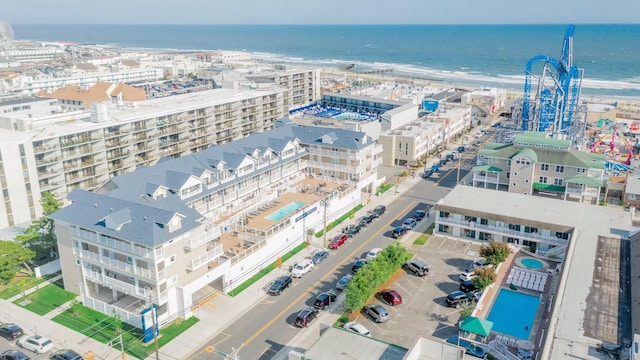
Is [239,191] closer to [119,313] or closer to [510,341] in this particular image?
[119,313]

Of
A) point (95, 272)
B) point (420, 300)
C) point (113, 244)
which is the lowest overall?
point (420, 300)

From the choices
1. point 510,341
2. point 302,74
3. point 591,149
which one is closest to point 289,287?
point 510,341

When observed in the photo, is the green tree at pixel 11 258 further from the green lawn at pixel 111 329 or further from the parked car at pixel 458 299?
the parked car at pixel 458 299

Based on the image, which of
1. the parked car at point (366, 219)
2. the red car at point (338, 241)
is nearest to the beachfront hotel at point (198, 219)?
the red car at point (338, 241)

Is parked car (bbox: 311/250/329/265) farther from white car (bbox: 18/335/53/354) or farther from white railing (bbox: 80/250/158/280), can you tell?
white car (bbox: 18/335/53/354)

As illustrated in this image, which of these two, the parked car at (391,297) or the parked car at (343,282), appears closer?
the parked car at (391,297)

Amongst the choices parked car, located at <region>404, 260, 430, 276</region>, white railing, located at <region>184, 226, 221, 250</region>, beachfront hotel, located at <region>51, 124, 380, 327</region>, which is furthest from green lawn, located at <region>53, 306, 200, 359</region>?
parked car, located at <region>404, 260, 430, 276</region>

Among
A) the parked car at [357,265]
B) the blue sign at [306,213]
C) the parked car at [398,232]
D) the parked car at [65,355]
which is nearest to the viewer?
the parked car at [65,355]
